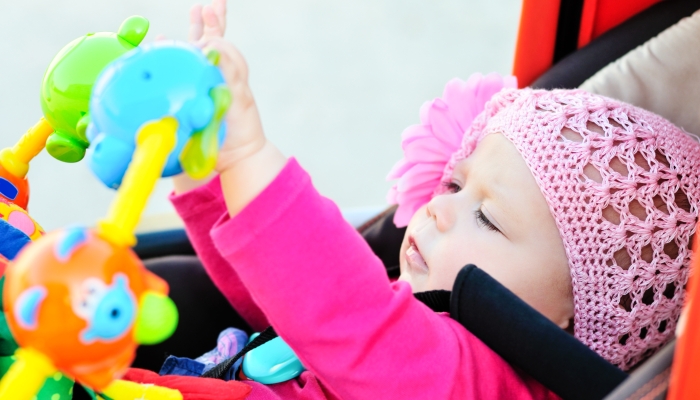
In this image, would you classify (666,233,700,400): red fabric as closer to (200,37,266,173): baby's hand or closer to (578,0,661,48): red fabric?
(200,37,266,173): baby's hand

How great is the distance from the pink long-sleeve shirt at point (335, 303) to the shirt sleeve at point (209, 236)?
0.72 ft

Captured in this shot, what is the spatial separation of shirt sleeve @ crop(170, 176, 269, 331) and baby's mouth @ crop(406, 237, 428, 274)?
0.20 metres

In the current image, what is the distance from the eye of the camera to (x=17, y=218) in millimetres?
533

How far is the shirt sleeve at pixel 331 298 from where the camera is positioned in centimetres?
46

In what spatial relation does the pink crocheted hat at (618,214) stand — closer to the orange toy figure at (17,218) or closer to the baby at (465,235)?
the baby at (465,235)

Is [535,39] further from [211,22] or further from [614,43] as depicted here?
[211,22]

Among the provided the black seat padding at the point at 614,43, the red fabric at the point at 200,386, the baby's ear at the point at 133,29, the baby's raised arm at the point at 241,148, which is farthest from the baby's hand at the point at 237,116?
the black seat padding at the point at 614,43

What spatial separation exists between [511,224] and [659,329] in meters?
0.18

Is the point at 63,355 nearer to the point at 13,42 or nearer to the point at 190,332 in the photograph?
the point at 190,332

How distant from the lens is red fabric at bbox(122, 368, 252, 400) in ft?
1.91

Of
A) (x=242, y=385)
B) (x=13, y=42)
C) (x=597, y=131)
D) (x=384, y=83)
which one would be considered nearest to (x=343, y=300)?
(x=242, y=385)

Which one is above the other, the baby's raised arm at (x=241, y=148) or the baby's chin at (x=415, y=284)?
the baby's raised arm at (x=241, y=148)

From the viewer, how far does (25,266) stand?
0.32m

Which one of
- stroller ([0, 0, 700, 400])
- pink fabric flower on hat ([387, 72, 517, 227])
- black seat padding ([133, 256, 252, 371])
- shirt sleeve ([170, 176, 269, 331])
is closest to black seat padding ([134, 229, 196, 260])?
stroller ([0, 0, 700, 400])
